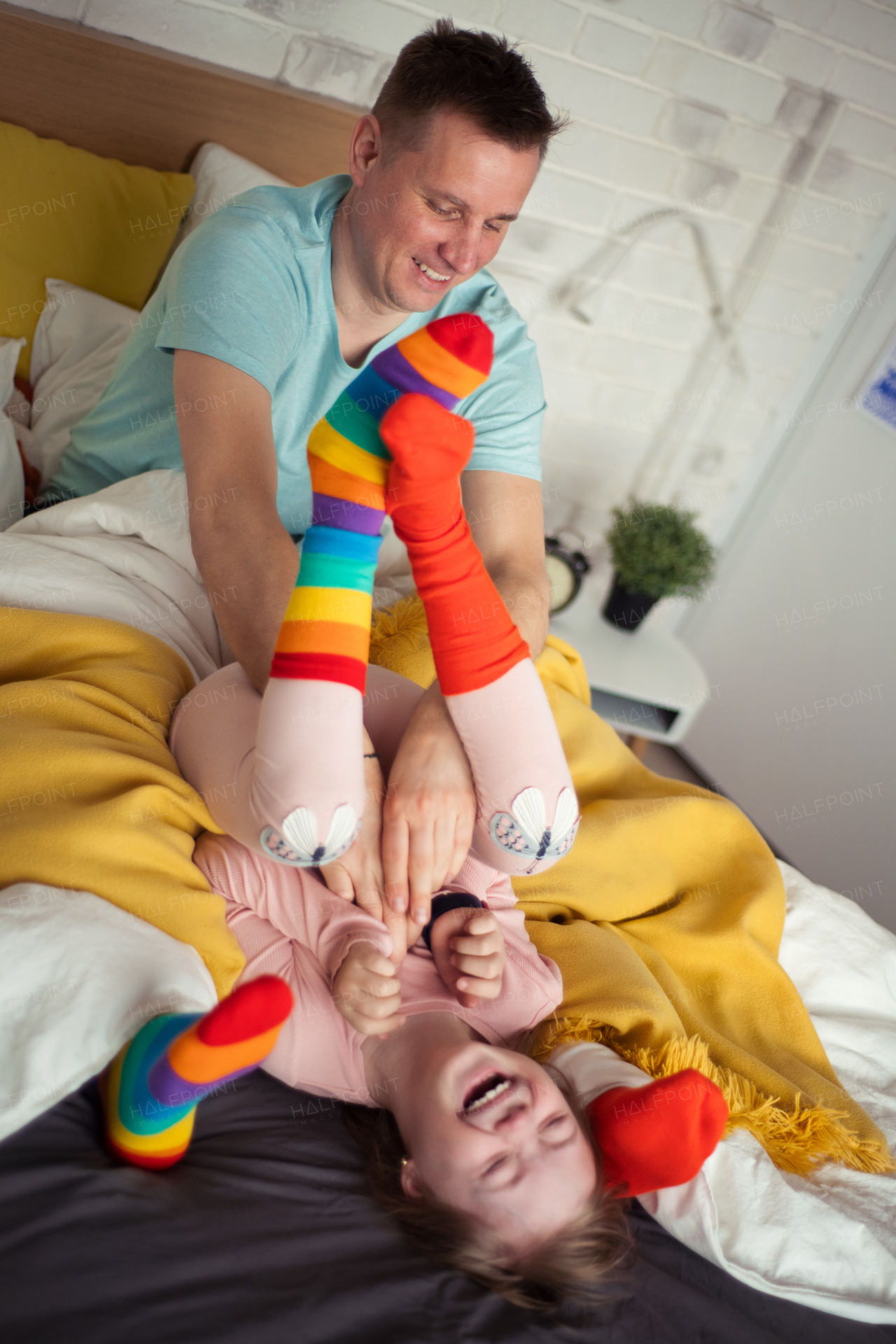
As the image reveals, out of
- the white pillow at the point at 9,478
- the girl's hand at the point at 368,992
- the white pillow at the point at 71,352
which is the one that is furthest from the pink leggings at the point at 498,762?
the white pillow at the point at 71,352

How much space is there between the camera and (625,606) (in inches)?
81.7

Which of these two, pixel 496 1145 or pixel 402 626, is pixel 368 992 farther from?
pixel 402 626

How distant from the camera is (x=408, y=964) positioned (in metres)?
0.92

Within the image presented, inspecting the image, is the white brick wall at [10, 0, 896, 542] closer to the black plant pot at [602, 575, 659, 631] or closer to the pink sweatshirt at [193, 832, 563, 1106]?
the black plant pot at [602, 575, 659, 631]

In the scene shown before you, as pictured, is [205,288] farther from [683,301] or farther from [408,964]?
[683,301]

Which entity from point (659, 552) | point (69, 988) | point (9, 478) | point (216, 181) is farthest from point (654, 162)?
point (69, 988)

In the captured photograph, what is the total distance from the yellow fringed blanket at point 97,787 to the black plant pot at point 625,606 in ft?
4.38

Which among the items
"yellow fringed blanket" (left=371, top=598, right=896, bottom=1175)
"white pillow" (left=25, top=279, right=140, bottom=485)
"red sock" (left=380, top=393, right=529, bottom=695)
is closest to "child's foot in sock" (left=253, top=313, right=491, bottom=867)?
"red sock" (left=380, top=393, right=529, bottom=695)

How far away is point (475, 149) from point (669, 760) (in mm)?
1901

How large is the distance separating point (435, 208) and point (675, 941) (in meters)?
0.92

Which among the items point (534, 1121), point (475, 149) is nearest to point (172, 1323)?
point (534, 1121)

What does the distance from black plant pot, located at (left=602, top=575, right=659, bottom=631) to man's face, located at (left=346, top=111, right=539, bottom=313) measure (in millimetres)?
1018

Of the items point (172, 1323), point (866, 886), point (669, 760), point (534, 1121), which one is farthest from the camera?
point (669, 760)

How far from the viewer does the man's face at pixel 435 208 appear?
1.04 meters
